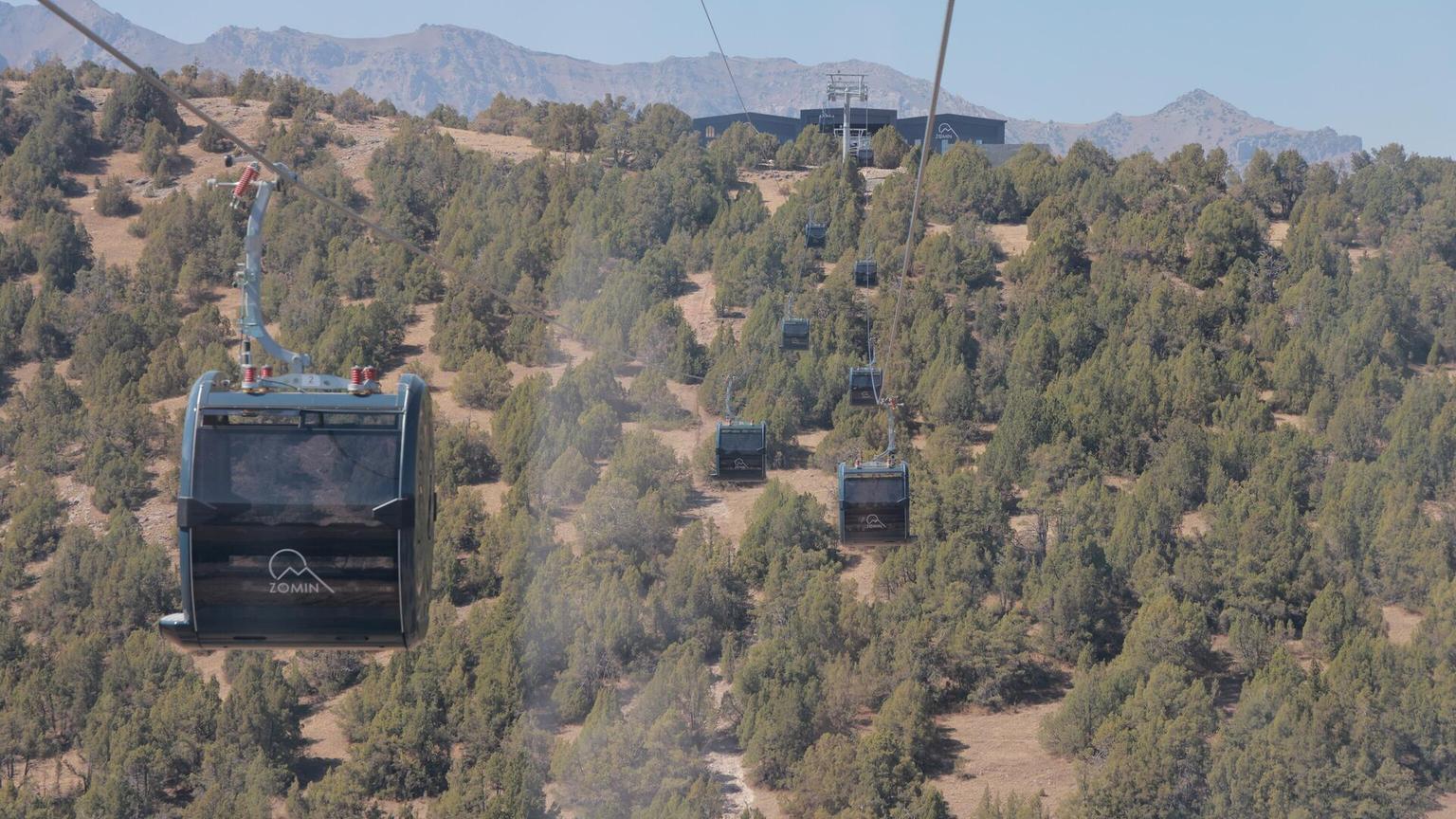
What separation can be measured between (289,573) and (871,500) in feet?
42.5

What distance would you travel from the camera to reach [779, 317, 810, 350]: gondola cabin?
43.3m

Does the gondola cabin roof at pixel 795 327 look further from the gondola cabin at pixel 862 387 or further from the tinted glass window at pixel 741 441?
the tinted glass window at pixel 741 441

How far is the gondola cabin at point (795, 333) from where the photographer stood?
142 ft

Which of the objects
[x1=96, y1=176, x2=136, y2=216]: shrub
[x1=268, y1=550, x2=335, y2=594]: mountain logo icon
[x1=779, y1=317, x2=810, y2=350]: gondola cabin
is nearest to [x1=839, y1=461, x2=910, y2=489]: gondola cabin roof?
[x1=268, y1=550, x2=335, y2=594]: mountain logo icon

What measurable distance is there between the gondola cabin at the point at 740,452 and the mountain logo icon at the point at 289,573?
16.2 meters

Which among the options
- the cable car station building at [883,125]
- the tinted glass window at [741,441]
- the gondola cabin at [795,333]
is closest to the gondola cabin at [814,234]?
the gondola cabin at [795,333]

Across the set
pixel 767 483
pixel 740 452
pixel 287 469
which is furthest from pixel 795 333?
pixel 287 469

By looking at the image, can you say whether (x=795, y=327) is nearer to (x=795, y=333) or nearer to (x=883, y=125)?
(x=795, y=333)

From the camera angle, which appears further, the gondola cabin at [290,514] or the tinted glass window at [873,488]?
the tinted glass window at [873,488]

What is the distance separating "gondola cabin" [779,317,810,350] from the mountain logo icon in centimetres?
3287

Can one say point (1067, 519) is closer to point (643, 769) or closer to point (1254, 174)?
point (643, 769)

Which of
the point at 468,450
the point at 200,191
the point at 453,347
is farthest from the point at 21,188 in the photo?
the point at 468,450

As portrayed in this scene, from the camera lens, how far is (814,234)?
54844 millimetres

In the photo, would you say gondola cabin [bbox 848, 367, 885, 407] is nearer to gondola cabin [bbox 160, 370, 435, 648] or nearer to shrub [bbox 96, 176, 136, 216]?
gondola cabin [bbox 160, 370, 435, 648]
